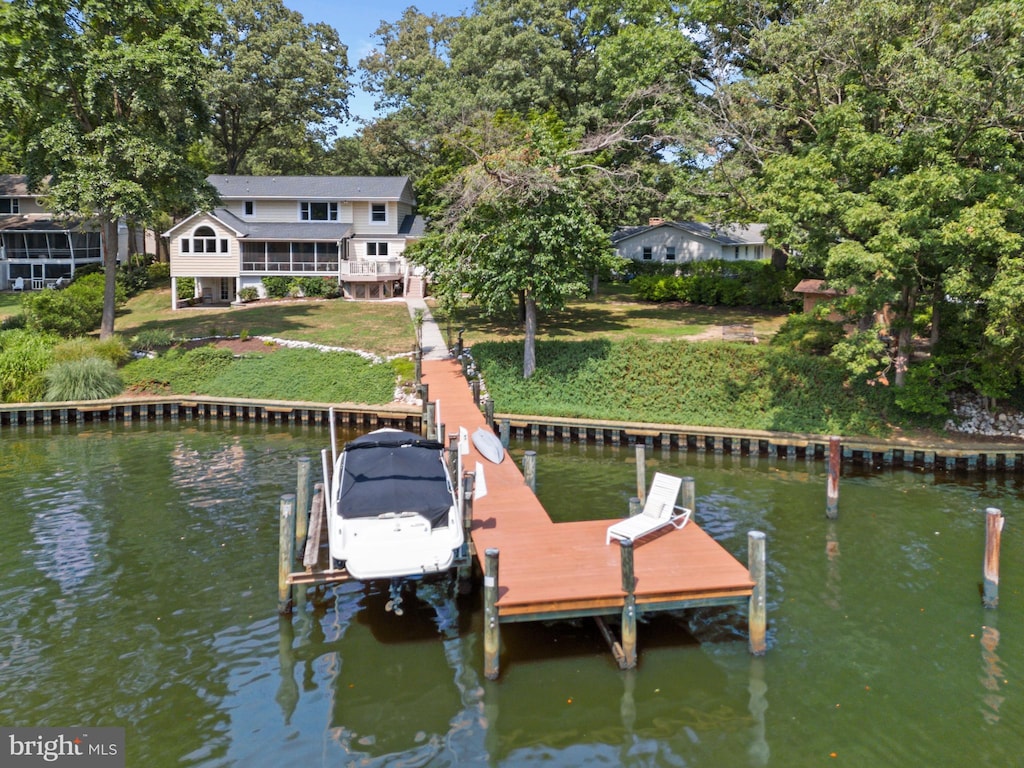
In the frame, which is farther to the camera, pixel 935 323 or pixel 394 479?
pixel 935 323

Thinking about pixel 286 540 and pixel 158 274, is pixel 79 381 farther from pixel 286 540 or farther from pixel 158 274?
pixel 158 274

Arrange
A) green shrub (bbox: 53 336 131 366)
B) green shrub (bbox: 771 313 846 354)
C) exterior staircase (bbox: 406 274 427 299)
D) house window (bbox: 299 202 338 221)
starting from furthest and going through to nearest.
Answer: house window (bbox: 299 202 338 221) < exterior staircase (bbox: 406 274 427 299) < green shrub (bbox: 53 336 131 366) < green shrub (bbox: 771 313 846 354)

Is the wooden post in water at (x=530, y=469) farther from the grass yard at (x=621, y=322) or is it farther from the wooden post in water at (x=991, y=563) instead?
the grass yard at (x=621, y=322)

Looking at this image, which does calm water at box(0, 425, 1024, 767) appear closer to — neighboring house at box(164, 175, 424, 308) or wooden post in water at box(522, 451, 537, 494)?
wooden post in water at box(522, 451, 537, 494)

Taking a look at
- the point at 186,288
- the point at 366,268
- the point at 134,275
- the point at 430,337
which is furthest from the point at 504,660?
the point at 134,275

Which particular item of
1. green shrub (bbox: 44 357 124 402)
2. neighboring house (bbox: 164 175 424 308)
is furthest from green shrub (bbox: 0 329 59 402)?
neighboring house (bbox: 164 175 424 308)

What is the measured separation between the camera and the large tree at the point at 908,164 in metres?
22.0

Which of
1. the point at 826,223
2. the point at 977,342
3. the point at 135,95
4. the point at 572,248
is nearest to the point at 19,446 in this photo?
the point at 135,95

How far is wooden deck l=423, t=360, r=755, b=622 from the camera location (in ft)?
41.8

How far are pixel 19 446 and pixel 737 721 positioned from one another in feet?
87.4

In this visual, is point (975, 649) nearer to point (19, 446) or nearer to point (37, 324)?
point (19, 446)

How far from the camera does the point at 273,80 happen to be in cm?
6022

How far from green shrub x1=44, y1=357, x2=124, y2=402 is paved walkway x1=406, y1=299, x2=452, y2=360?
519 inches

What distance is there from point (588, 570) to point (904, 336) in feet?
60.7
